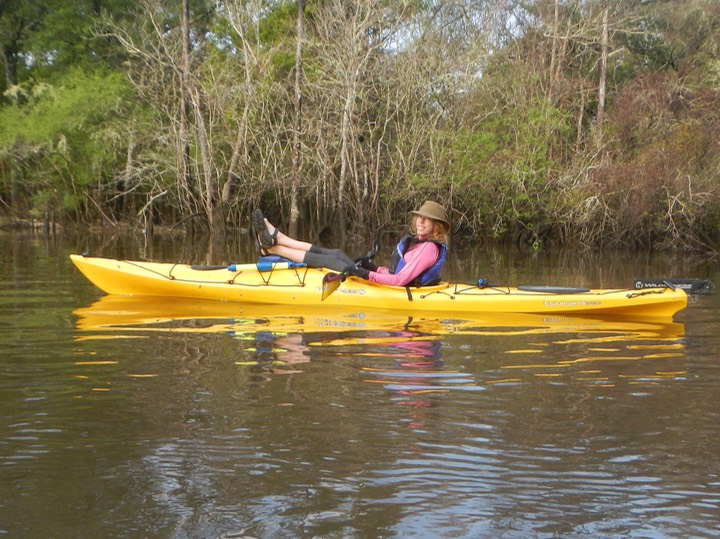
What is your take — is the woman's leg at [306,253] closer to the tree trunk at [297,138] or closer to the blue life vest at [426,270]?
the blue life vest at [426,270]

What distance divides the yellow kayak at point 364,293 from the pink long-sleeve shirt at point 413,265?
0.09 metres

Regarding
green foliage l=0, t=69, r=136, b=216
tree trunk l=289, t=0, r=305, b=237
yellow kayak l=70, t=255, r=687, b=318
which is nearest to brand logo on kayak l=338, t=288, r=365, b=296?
yellow kayak l=70, t=255, r=687, b=318

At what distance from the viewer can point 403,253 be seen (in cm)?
861

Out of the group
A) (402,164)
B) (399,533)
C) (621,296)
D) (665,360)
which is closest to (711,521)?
(399,533)

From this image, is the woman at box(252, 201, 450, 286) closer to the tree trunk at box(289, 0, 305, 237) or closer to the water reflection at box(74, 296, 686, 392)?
the water reflection at box(74, 296, 686, 392)

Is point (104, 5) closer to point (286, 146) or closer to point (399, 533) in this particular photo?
point (286, 146)

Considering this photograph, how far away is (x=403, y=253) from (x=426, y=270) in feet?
0.84

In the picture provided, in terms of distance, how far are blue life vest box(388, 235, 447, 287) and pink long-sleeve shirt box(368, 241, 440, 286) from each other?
39 mm

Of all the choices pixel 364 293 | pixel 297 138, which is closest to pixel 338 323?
pixel 364 293

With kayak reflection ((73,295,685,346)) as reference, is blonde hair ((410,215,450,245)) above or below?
above

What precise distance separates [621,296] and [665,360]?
2.02 m

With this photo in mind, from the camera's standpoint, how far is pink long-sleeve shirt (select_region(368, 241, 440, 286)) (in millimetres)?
8430

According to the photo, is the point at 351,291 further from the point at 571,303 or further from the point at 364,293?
the point at 571,303

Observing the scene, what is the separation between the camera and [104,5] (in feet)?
81.5
